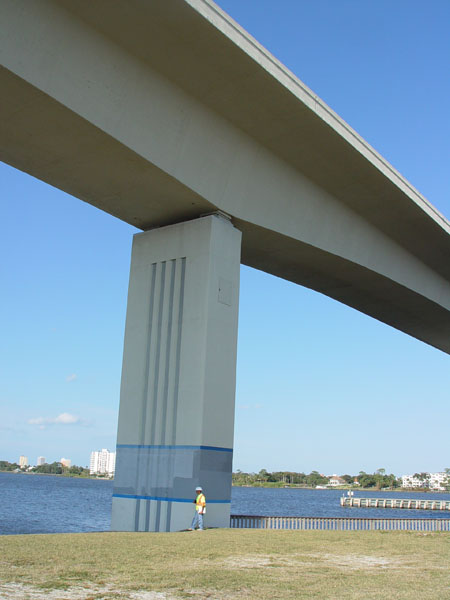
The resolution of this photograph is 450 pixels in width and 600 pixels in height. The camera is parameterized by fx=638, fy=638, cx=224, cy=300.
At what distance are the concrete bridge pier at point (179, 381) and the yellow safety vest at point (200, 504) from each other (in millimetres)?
658

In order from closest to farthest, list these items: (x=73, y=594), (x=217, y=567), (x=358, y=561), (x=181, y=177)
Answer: (x=73, y=594) < (x=217, y=567) < (x=358, y=561) < (x=181, y=177)

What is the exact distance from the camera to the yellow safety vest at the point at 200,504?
15836 mm

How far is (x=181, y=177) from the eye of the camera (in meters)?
16.5

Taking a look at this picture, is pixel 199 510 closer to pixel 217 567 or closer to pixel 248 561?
pixel 248 561

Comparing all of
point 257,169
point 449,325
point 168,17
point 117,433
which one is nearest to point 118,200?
point 257,169

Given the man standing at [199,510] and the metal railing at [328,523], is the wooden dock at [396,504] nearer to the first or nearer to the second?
the metal railing at [328,523]

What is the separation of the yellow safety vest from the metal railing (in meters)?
2.46

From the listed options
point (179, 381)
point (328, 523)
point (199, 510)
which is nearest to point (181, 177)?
point (179, 381)

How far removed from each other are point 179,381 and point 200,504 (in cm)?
340

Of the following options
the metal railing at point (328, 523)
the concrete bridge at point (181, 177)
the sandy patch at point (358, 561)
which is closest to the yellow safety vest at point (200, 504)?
the concrete bridge at point (181, 177)

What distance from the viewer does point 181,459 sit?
55.5ft

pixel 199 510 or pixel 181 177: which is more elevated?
pixel 181 177

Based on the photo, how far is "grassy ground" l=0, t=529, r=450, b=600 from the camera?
7.34 m

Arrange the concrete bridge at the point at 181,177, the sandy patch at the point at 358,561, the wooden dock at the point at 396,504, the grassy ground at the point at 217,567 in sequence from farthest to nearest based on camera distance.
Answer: the wooden dock at the point at 396,504, the concrete bridge at the point at 181,177, the sandy patch at the point at 358,561, the grassy ground at the point at 217,567
